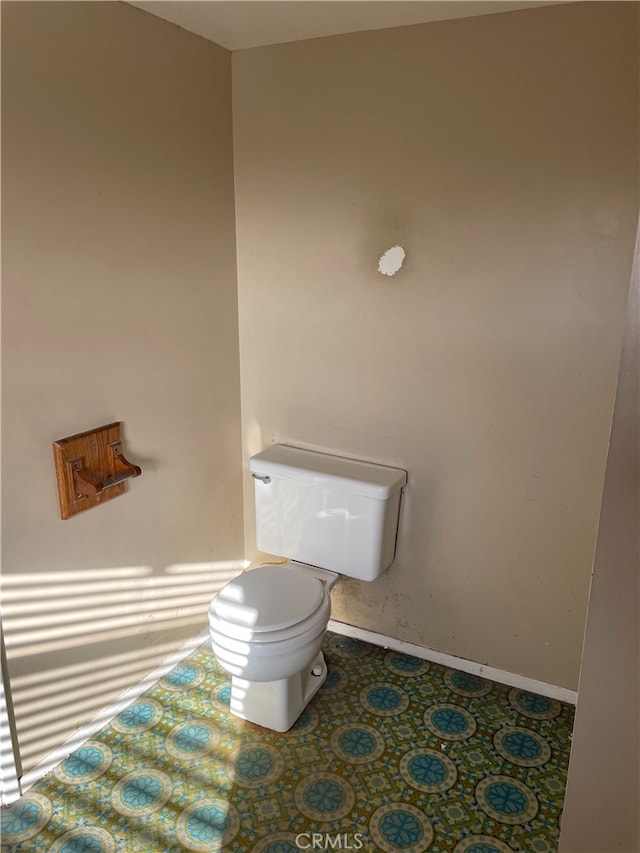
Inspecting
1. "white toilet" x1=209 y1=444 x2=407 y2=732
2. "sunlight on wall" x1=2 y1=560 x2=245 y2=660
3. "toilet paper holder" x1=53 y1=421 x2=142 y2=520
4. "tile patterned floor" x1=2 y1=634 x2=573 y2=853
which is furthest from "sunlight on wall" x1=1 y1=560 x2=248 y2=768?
"white toilet" x1=209 y1=444 x2=407 y2=732

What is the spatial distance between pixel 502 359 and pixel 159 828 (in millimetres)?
1674

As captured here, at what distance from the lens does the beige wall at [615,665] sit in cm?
62

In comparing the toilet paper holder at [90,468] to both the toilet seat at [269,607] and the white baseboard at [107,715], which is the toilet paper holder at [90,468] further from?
the white baseboard at [107,715]

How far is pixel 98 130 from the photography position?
5.68 feet

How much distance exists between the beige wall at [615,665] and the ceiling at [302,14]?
1502 mm

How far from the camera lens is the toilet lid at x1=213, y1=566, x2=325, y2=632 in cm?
190

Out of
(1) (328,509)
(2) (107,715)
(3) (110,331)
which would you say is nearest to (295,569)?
(1) (328,509)

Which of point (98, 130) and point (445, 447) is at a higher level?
point (98, 130)

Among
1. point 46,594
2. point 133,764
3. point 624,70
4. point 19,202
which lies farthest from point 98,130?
point 133,764

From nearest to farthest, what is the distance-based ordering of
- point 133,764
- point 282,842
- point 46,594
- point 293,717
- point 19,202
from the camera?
1. point 19,202
2. point 282,842
3. point 46,594
4. point 133,764
5. point 293,717

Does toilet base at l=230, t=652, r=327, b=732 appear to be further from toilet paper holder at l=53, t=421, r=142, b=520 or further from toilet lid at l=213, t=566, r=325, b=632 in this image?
toilet paper holder at l=53, t=421, r=142, b=520

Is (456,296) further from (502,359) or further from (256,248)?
(256,248)

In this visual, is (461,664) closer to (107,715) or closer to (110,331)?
(107,715)

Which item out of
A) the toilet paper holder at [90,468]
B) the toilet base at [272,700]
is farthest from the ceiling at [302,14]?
the toilet base at [272,700]
